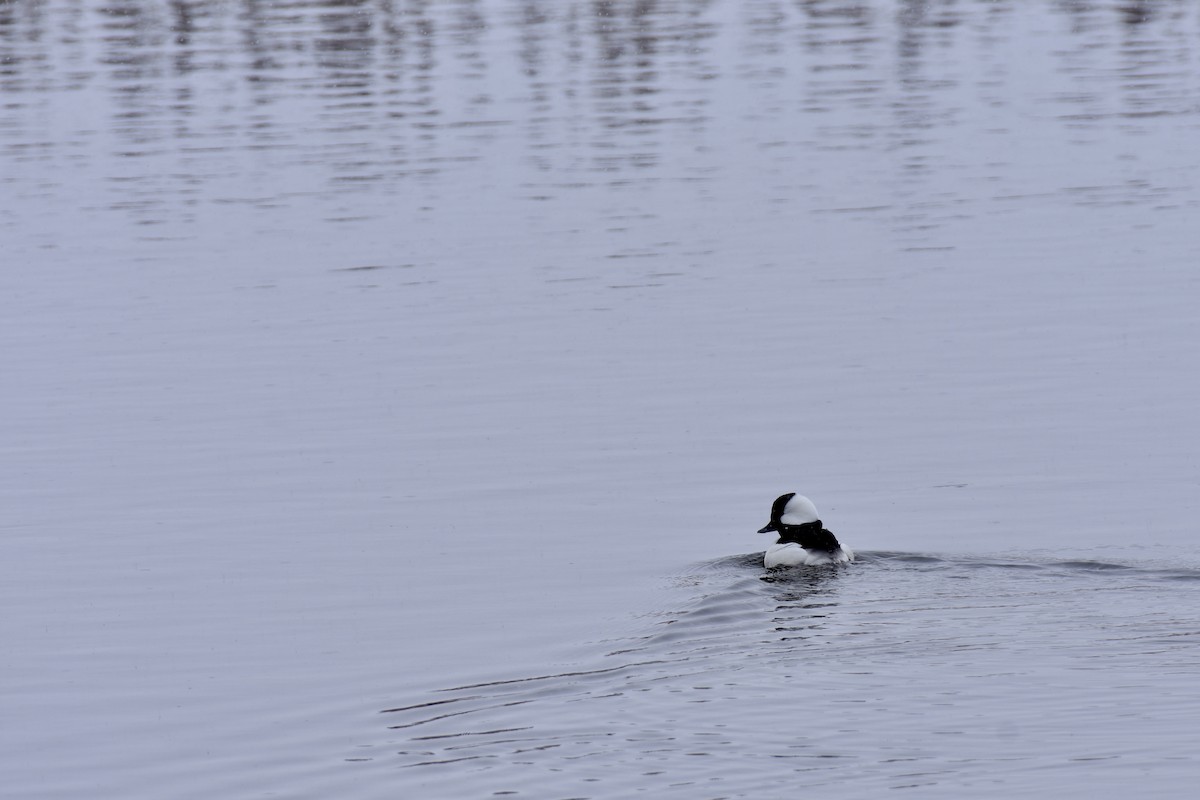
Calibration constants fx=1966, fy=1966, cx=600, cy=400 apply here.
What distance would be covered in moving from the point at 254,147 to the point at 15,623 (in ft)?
69.9

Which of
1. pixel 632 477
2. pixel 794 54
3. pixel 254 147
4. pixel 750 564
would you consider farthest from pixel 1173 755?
pixel 794 54

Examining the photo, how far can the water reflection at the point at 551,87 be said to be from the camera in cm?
3036

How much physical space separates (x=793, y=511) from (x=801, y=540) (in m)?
0.30

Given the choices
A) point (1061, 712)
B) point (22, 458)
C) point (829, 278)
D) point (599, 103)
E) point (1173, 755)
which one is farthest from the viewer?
point (599, 103)

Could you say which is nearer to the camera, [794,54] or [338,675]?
[338,675]

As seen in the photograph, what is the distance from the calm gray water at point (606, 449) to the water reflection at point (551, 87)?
0.91 ft

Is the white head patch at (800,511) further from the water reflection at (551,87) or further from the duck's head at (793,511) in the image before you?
the water reflection at (551,87)

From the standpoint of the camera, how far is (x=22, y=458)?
1614 centimetres

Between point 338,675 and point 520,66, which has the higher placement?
point 520,66

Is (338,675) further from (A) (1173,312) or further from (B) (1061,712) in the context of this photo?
(A) (1173,312)

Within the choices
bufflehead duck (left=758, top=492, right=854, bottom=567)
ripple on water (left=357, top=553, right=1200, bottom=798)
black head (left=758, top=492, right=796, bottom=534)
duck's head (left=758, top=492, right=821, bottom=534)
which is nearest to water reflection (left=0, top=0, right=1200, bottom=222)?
black head (left=758, top=492, right=796, bottom=534)

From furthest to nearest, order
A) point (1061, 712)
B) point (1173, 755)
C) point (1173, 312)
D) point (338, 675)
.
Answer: point (1173, 312) → point (338, 675) → point (1061, 712) → point (1173, 755)

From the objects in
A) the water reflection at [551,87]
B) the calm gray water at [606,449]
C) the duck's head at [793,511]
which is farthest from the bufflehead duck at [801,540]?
the water reflection at [551,87]

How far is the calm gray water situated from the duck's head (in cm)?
35
